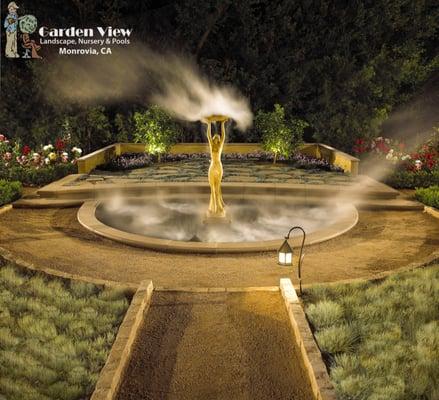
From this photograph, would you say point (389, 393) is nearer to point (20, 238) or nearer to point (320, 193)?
point (20, 238)

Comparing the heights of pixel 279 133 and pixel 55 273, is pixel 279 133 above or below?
above

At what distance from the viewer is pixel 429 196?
11984 millimetres

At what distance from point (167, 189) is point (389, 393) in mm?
9617

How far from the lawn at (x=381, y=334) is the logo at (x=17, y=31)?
20007 mm

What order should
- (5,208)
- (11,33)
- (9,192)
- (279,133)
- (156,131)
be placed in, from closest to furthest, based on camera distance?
1. (5,208)
2. (9,192)
3. (279,133)
4. (156,131)
5. (11,33)

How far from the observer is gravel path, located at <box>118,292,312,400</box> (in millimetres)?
4523

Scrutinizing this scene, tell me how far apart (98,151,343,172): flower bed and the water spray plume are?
2.53m

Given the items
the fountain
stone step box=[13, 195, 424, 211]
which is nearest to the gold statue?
the fountain

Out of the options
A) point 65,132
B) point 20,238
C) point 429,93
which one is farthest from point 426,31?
point 20,238

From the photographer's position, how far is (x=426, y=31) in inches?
937

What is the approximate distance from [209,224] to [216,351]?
541 centimetres

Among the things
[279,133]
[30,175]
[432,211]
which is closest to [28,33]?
[30,175]

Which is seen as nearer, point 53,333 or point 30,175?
point 53,333

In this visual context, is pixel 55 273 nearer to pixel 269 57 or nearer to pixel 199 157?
pixel 199 157
